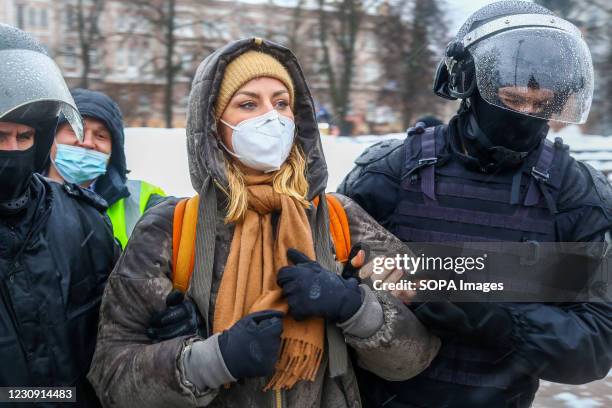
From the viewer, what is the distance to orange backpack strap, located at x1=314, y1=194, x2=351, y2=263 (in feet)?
7.14

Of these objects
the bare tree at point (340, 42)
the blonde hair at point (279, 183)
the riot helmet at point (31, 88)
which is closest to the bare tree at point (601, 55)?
the bare tree at point (340, 42)

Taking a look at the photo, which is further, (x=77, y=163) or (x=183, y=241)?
(x=77, y=163)

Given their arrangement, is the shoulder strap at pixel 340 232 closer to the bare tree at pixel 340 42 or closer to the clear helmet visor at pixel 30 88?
the clear helmet visor at pixel 30 88

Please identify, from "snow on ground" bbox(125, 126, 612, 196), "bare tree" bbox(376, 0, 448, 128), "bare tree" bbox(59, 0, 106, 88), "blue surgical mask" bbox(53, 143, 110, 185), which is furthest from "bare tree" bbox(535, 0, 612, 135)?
"bare tree" bbox(59, 0, 106, 88)

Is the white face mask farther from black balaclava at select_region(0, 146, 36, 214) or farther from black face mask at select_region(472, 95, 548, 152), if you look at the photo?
black face mask at select_region(472, 95, 548, 152)

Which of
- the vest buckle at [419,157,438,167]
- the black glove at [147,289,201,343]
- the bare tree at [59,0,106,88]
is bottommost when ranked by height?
the black glove at [147,289,201,343]

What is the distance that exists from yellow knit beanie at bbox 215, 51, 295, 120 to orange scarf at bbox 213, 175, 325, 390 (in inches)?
12.0

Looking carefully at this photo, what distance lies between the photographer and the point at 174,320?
192 cm

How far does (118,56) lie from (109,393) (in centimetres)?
1234

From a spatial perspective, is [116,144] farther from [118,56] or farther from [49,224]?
[118,56]

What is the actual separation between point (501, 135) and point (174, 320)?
126cm

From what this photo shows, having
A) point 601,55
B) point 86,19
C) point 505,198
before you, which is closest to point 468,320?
point 505,198

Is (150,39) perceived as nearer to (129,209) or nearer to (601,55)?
(601,55)

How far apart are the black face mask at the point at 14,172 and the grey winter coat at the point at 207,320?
0.37 meters
